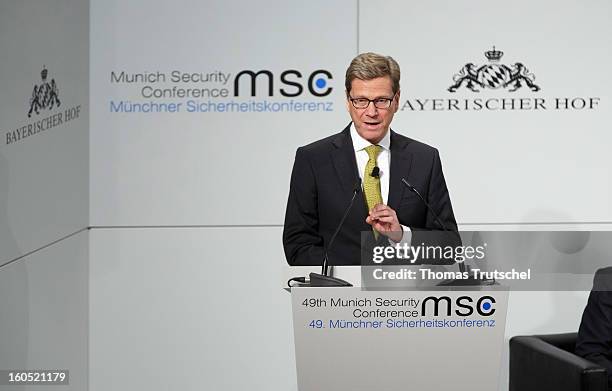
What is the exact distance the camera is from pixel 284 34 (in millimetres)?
5621

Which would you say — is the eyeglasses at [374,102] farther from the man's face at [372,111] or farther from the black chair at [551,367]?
the black chair at [551,367]

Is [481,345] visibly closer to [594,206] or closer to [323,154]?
[323,154]

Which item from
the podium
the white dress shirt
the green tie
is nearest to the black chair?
the podium

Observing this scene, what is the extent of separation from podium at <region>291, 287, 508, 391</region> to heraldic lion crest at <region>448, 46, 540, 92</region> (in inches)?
83.8

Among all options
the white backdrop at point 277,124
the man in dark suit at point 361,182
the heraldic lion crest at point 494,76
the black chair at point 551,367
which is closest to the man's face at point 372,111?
the man in dark suit at point 361,182

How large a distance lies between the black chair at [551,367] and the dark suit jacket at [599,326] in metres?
0.10

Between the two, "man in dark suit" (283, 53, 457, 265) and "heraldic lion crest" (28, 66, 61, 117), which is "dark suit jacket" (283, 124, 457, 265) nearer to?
"man in dark suit" (283, 53, 457, 265)

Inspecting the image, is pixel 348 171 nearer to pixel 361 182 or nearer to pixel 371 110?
pixel 361 182

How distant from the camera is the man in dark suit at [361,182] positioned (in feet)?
15.5

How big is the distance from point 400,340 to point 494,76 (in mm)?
2340

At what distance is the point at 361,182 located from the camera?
15.7ft

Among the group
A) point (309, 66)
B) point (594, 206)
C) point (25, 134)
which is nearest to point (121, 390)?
point (25, 134)

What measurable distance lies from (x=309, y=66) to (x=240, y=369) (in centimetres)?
182

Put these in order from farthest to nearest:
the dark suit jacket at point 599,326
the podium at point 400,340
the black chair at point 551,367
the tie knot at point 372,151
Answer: the tie knot at point 372,151 < the dark suit jacket at point 599,326 < the black chair at point 551,367 < the podium at point 400,340
